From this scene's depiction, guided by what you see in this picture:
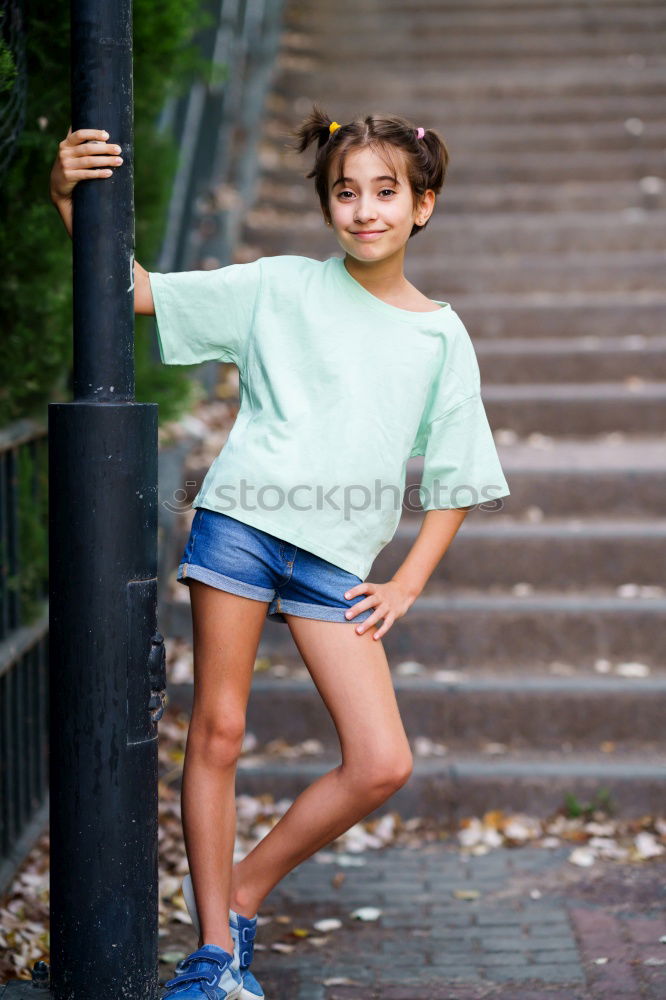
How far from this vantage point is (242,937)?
2754 millimetres

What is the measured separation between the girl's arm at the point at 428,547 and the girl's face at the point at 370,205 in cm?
57

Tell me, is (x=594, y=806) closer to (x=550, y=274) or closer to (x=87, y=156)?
(x=87, y=156)

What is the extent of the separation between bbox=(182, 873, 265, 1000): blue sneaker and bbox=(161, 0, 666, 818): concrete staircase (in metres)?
Answer: 1.36

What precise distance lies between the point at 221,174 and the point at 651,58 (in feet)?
11.2

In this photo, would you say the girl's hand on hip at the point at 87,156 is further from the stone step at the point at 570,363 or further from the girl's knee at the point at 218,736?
the stone step at the point at 570,363

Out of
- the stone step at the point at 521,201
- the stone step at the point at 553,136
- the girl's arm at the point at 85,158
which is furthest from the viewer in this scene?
the stone step at the point at 553,136

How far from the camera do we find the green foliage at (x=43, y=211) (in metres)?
3.45

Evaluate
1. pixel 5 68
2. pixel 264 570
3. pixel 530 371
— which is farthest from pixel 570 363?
pixel 5 68

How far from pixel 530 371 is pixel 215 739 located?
3.74m

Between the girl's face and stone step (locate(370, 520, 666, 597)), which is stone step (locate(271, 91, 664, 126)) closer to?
stone step (locate(370, 520, 666, 597))

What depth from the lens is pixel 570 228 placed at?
7.01m

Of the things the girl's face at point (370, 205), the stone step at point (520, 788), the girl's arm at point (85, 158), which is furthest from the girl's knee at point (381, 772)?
the stone step at point (520, 788)

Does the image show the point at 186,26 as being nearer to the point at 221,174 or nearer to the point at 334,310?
the point at 334,310

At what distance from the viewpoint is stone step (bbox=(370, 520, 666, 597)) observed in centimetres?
482
